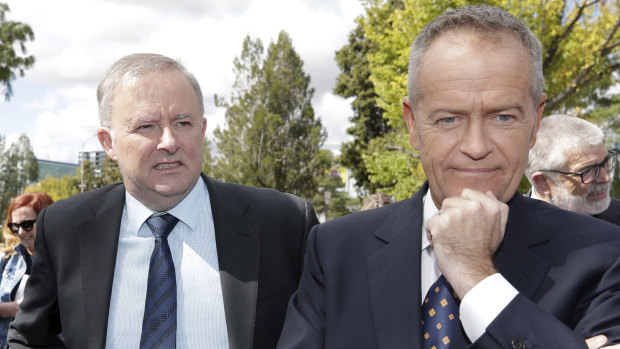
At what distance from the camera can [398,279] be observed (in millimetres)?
1716

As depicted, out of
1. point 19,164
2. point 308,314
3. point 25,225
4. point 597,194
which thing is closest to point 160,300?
point 308,314

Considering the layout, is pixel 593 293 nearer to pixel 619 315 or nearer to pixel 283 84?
pixel 619 315

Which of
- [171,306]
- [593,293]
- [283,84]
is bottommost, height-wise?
[171,306]

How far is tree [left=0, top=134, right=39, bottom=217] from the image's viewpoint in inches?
2167

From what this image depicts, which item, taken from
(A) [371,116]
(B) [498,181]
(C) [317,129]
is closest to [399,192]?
(B) [498,181]

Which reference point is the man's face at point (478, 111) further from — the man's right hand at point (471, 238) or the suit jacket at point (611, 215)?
the suit jacket at point (611, 215)

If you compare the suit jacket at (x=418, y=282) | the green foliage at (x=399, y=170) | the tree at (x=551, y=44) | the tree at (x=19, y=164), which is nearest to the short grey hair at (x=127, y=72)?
the suit jacket at (x=418, y=282)

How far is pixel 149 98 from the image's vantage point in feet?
7.88

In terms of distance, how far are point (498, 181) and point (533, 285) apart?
311 mm

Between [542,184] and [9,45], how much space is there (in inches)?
947

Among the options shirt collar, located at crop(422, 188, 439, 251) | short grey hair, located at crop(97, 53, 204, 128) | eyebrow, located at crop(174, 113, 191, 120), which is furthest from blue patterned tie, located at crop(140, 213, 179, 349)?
shirt collar, located at crop(422, 188, 439, 251)

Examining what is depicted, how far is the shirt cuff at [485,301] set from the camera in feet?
4.48

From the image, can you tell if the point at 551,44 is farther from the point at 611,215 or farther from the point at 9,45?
the point at 9,45

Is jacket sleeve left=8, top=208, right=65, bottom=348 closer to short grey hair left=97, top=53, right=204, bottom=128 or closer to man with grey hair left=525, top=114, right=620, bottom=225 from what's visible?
short grey hair left=97, top=53, right=204, bottom=128
